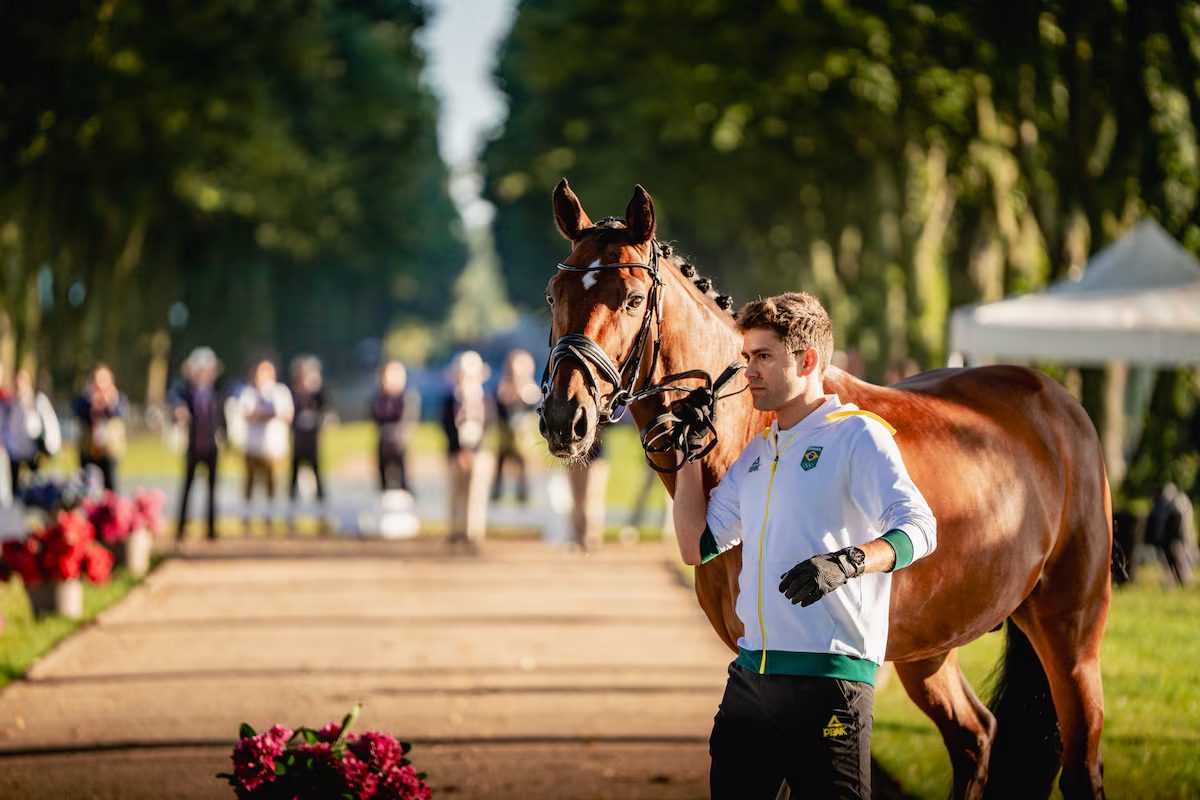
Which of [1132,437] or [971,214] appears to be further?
[971,214]

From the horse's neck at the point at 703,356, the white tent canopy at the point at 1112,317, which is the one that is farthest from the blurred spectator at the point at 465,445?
the horse's neck at the point at 703,356

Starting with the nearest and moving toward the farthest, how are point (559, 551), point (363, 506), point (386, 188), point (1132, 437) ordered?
point (559, 551), point (363, 506), point (1132, 437), point (386, 188)

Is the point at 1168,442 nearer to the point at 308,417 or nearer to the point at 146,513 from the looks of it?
the point at 308,417

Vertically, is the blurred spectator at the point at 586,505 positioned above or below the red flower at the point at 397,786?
above

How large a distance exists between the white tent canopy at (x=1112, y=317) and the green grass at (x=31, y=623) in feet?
26.1

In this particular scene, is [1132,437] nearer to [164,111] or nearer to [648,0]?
[648,0]

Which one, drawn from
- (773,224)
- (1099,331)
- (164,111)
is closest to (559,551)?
(1099,331)

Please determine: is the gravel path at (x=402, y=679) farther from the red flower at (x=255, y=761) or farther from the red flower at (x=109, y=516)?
the red flower at (x=255, y=761)

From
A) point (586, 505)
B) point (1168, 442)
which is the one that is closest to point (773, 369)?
point (586, 505)

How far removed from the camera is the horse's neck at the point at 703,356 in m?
5.53

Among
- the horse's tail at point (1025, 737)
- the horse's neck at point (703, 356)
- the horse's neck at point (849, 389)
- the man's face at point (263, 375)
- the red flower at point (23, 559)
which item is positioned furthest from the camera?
the man's face at point (263, 375)

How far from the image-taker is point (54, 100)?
104ft

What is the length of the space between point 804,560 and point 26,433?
1666 cm

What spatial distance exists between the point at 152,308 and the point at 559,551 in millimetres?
32430
